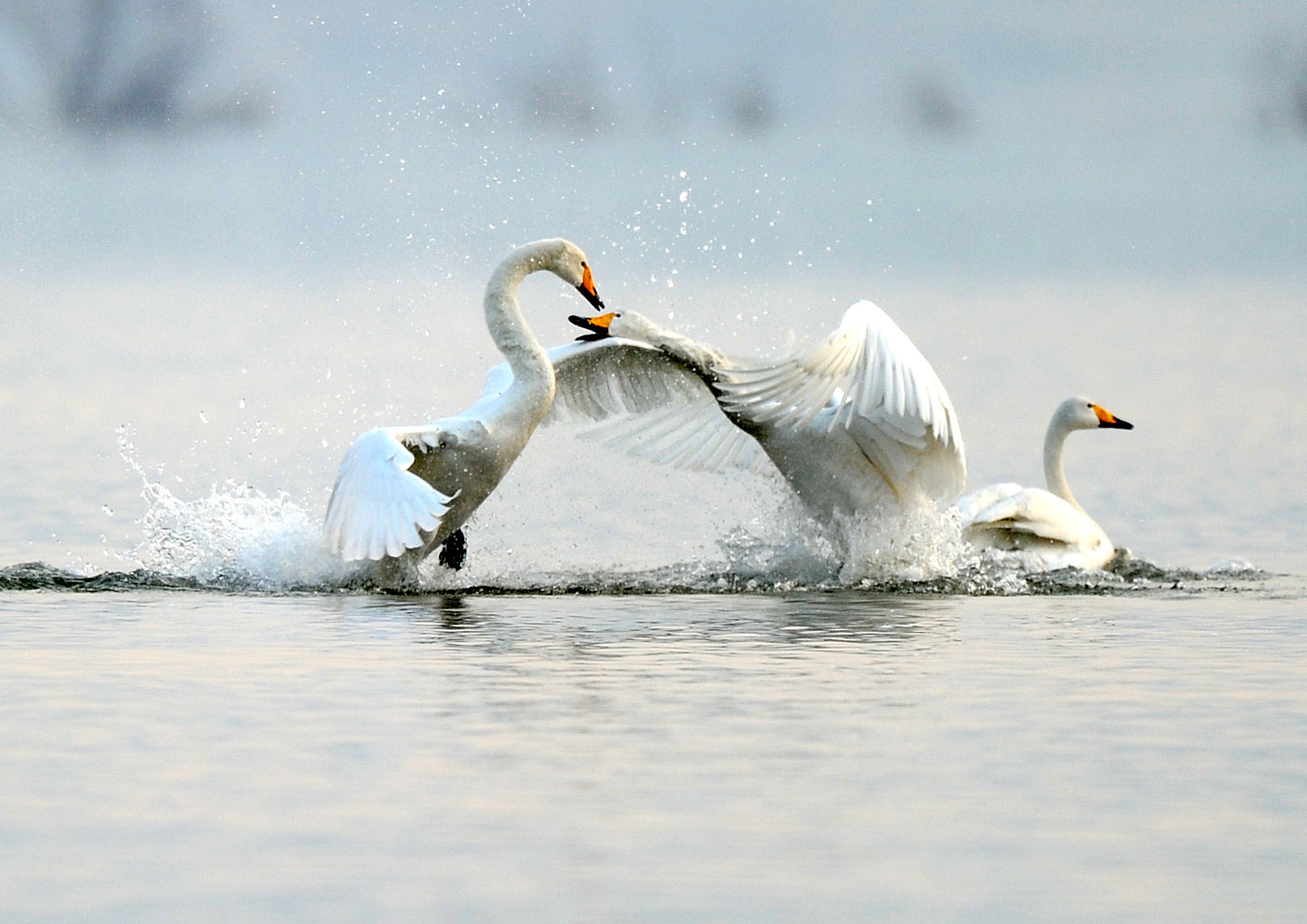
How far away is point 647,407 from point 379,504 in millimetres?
3195

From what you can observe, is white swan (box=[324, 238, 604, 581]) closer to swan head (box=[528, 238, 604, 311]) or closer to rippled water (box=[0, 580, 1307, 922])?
swan head (box=[528, 238, 604, 311])

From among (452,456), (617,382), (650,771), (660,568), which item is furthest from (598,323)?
(650,771)

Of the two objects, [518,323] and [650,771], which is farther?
[518,323]

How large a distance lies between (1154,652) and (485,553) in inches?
232

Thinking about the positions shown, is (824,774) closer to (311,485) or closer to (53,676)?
(53,676)

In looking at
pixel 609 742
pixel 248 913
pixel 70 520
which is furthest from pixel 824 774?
pixel 70 520

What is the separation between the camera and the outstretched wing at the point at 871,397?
1240 centimetres

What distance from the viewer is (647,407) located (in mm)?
14156

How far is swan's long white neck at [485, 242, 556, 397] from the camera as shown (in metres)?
12.6

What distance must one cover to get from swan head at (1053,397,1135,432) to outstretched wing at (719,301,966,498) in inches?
171

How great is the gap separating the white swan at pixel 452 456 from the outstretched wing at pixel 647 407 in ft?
1.14

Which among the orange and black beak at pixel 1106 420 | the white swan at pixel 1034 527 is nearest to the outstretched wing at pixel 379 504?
the white swan at pixel 1034 527

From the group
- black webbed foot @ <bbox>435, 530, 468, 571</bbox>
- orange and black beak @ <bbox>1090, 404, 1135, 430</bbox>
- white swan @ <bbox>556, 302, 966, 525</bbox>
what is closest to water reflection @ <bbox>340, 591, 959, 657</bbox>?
black webbed foot @ <bbox>435, 530, 468, 571</bbox>

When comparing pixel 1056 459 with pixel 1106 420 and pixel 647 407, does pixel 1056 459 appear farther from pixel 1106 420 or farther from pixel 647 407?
pixel 647 407
